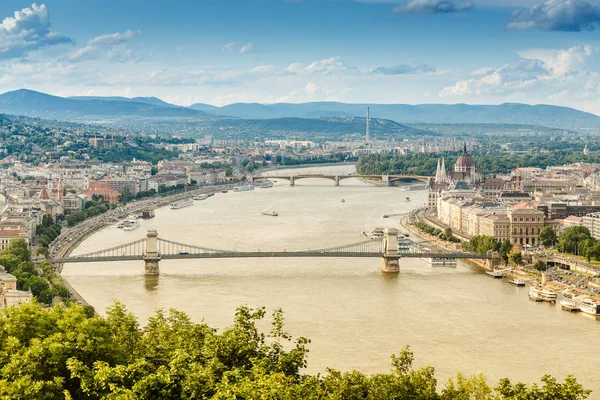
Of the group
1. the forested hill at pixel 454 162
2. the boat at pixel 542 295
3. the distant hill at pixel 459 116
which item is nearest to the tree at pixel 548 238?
the boat at pixel 542 295

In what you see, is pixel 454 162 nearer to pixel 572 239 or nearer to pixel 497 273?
pixel 572 239

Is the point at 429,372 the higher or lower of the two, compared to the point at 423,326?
higher

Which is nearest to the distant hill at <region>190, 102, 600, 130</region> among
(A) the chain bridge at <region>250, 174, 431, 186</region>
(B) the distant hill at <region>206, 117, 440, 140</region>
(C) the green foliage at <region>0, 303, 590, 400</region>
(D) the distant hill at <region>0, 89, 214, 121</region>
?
(D) the distant hill at <region>0, 89, 214, 121</region>

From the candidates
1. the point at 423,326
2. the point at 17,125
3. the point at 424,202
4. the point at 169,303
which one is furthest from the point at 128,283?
the point at 17,125

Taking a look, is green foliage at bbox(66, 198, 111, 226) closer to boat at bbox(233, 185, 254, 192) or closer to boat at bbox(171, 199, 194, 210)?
boat at bbox(171, 199, 194, 210)

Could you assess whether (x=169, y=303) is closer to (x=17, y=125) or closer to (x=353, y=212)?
(x=353, y=212)

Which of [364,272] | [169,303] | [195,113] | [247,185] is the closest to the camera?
[169,303]
